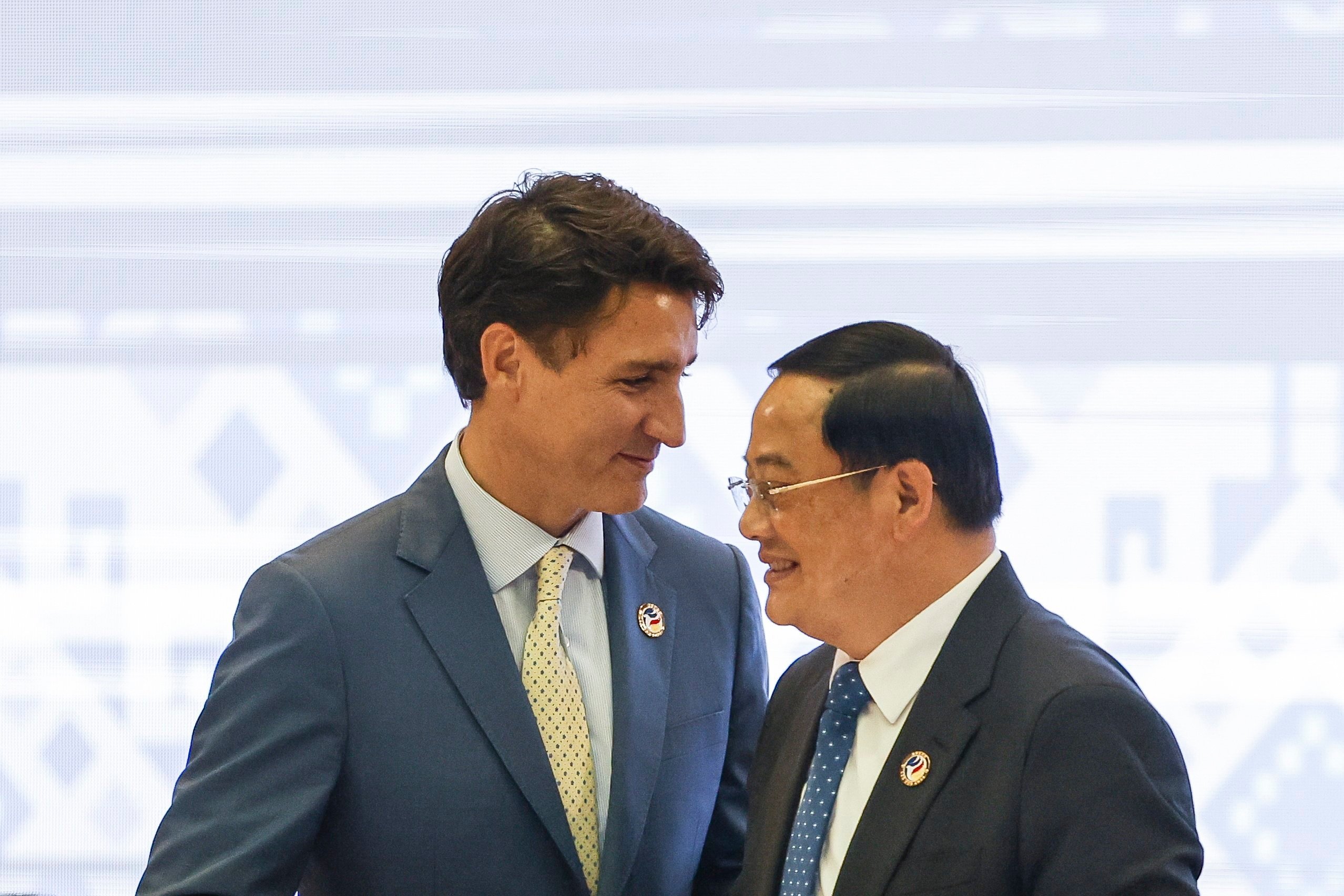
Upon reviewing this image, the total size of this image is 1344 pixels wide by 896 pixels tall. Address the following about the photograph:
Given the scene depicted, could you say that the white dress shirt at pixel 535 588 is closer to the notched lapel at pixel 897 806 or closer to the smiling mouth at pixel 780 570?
the smiling mouth at pixel 780 570

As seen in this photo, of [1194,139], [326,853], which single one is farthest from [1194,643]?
[326,853]

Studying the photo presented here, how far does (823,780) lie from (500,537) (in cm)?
63

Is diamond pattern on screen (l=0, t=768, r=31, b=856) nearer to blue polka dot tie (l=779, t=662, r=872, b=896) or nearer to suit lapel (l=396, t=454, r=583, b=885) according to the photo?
suit lapel (l=396, t=454, r=583, b=885)

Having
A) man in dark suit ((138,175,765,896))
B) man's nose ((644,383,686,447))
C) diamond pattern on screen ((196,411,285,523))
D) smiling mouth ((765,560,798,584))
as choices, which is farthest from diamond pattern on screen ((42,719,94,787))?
smiling mouth ((765,560,798,584))

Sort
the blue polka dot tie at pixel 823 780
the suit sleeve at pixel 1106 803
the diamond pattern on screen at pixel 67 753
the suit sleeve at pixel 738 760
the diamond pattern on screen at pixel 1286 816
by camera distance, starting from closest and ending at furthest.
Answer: the suit sleeve at pixel 1106 803, the blue polka dot tie at pixel 823 780, the suit sleeve at pixel 738 760, the diamond pattern on screen at pixel 1286 816, the diamond pattern on screen at pixel 67 753

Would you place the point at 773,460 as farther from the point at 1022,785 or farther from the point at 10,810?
the point at 10,810

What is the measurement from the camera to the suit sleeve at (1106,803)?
1.72 metres

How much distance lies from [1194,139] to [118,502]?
2643mm

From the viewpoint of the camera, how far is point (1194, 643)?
3.58 metres

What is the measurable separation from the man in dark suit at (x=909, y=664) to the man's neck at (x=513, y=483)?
0.31 m

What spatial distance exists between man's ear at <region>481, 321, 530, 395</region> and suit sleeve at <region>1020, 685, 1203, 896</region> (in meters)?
0.95

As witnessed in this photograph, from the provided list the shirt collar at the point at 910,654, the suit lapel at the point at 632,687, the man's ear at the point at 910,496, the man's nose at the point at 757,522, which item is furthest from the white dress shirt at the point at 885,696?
the suit lapel at the point at 632,687

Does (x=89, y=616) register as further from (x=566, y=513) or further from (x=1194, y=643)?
(x=1194, y=643)

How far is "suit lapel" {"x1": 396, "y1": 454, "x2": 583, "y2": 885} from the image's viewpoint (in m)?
2.18
